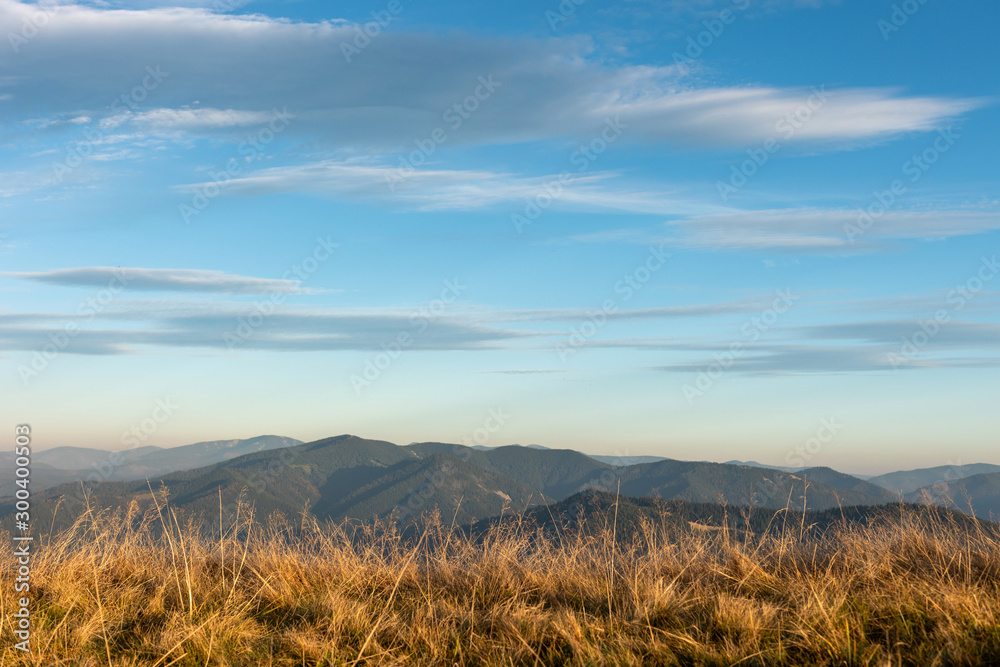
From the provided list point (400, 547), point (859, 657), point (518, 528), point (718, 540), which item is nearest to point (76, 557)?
point (400, 547)

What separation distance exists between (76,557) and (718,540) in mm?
7037

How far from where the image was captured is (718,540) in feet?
24.0

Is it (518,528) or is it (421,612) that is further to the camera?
(518,528)

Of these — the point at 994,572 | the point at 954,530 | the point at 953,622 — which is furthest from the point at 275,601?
the point at 954,530

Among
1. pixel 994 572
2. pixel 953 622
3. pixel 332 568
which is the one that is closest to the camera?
pixel 953 622

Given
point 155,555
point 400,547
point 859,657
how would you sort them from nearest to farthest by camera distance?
point 859,657 < point 400,547 < point 155,555

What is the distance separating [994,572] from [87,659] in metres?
7.47

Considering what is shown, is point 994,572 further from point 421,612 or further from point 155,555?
point 155,555

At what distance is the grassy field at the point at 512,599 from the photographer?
14.7 ft

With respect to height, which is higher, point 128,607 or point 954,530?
point 954,530

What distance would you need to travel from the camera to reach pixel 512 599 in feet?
19.0

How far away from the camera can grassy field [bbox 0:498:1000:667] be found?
4480 mm

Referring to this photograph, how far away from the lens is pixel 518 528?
7.83m

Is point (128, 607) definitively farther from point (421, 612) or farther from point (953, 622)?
point (953, 622)
